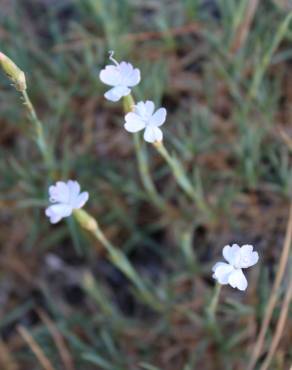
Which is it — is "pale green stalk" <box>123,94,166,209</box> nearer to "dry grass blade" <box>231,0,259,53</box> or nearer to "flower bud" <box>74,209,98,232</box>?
"flower bud" <box>74,209,98,232</box>

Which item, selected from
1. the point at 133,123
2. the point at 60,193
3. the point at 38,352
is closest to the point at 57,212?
the point at 60,193

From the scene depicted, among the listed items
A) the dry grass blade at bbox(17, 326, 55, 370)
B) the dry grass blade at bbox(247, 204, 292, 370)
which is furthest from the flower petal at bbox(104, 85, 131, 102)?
the dry grass blade at bbox(17, 326, 55, 370)

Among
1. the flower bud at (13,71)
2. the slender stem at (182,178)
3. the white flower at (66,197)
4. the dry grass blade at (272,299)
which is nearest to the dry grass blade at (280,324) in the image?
the dry grass blade at (272,299)

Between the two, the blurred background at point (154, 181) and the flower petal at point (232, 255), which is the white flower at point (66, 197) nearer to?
the flower petal at point (232, 255)

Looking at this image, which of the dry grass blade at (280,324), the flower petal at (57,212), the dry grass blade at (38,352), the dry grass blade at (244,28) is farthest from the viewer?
the dry grass blade at (244,28)

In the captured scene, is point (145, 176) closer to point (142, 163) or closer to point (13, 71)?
point (142, 163)

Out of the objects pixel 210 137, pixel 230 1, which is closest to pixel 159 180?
pixel 210 137
